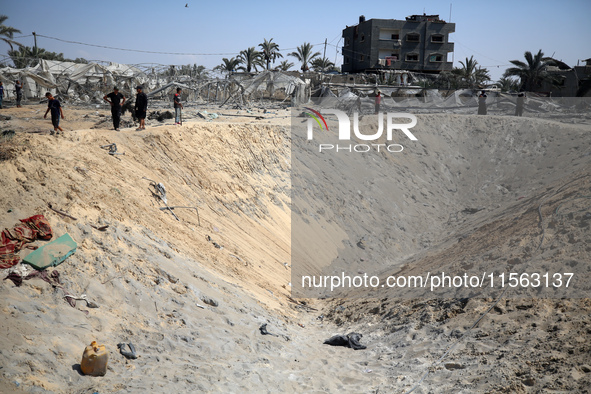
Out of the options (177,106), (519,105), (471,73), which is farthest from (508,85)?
(177,106)

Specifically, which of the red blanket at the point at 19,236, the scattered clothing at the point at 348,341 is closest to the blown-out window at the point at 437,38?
the scattered clothing at the point at 348,341

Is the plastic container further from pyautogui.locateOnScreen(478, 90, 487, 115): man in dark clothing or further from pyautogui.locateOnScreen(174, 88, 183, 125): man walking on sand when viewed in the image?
pyautogui.locateOnScreen(478, 90, 487, 115): man in dark clothing

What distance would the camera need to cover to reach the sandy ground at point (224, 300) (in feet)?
18.1

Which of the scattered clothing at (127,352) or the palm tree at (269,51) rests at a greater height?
the palm tree at (269,51)

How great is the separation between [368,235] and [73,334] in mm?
11903

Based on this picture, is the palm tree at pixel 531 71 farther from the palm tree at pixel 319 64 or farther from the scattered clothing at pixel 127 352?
the scattered clothing at pixel 127 352

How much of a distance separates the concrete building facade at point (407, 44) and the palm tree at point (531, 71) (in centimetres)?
1736

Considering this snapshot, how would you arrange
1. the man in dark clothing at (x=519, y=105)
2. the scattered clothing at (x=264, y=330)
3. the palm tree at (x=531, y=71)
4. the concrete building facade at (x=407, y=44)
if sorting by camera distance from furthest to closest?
the concrete building facade at (x=407, y=44) → the palm tree at (x=531, y=71) → the man in dark clothing at (x=519, y=105) → the scattered clothing at (x=264, y=330)

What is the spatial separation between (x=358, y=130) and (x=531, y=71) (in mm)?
19217

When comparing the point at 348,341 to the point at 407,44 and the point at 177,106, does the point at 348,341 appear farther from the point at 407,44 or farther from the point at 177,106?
the point at 407,44

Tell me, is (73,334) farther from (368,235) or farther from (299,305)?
(368,235)

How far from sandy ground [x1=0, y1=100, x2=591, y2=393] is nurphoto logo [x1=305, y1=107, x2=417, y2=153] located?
256 inches

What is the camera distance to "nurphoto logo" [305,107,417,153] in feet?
67.3

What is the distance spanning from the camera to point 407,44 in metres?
49.3
